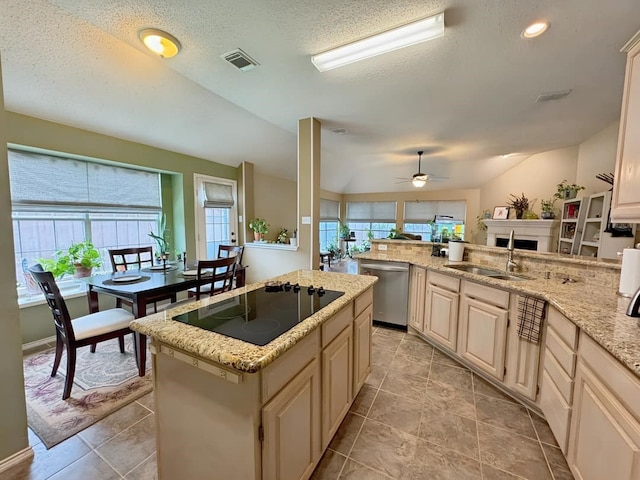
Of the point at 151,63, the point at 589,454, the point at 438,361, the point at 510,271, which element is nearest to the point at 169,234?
the point at 151,63

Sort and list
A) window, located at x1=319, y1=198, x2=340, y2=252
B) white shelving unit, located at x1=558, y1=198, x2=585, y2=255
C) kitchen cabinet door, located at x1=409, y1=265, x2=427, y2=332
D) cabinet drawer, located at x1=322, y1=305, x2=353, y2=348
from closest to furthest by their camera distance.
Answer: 1. cabinet drawer, located at x1=322, y1=305, x2=353, y2=348
2. kitchen cabinet door, located at x1=409, y1=265, x2=427, y2=332
3. white shelving unit, located at x1=558, y1=198, x2=585, y2=255
4. window, located at x1=319, y1=198, x2=340, y2=252

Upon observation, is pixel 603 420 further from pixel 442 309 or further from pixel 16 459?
pixel 16 459

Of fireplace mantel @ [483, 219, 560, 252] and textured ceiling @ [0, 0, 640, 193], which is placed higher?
textured ceiling @ [0, 0, 640, 193]

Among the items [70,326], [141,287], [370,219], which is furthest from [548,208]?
[70,326]

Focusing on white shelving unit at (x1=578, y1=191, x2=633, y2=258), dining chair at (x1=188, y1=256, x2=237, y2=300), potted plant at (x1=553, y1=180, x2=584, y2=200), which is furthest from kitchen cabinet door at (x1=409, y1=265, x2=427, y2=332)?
potted plant at (x1=553, y1=180, x2=584, y2=200)

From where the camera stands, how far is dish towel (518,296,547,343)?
1.75m

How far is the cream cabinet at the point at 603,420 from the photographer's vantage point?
3.08ft

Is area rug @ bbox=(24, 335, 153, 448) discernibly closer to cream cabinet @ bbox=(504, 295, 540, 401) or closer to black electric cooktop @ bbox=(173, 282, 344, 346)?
black electric cooktop @ bbox=(173, 282, 344, 346)

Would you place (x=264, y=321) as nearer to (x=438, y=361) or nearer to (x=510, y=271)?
(x=438, y=361)

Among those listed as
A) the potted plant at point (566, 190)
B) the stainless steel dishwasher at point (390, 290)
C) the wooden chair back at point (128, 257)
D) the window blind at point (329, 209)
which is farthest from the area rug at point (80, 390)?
the potted plant at point (566, 190)

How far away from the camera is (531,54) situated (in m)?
2.05

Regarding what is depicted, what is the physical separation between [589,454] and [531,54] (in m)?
2.68

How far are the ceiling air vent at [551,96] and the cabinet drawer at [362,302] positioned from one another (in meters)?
2.94

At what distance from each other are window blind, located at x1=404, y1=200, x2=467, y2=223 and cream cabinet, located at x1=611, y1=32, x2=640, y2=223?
5965 mm
